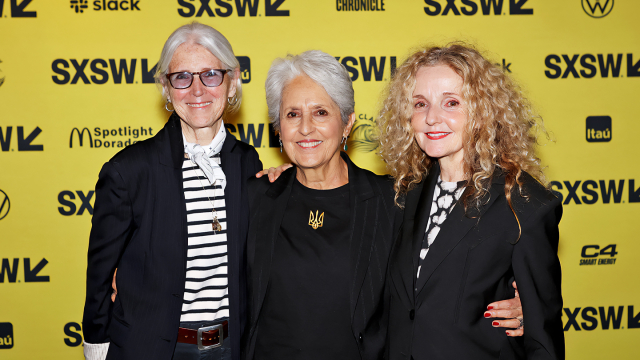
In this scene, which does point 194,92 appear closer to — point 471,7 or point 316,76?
point 316,76

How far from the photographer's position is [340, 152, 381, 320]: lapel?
5.43 ft

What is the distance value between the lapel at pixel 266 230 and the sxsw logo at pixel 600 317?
2887mm

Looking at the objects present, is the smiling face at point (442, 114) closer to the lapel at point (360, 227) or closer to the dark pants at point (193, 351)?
the lapel at point (360, 227)

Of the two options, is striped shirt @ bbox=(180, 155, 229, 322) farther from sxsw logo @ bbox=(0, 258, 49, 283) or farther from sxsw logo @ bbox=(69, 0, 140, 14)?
sxsw logo @ bbox=(0, 258, 49, 283)

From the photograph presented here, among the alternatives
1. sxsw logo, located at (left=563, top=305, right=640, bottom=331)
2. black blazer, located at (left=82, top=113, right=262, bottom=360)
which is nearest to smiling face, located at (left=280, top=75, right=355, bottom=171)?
black blazer, located at (left=82, top=113, right=262, bottom=360)

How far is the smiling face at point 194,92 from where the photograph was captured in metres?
1.79

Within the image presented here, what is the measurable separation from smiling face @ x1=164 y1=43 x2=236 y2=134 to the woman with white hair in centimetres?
27

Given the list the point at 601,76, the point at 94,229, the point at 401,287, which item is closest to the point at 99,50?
the point at 94,229

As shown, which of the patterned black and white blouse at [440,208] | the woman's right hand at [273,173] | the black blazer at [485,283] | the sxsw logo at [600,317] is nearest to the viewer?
the black blazer at [485,283]

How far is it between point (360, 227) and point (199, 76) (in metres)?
0.93

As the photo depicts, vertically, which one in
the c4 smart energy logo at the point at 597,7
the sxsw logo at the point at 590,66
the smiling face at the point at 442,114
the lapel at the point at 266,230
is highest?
the c4 smart energy logo at the point at 597,7

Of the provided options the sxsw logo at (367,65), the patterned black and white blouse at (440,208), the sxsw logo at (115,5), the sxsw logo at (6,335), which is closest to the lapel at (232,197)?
the patterned black and white blouse at (440,208)

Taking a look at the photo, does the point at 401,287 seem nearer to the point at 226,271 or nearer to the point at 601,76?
the point at 226,271

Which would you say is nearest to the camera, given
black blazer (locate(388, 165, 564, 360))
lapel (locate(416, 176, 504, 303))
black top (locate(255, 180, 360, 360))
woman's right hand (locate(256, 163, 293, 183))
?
black blazer (locate(388, 165, 564, 360))
